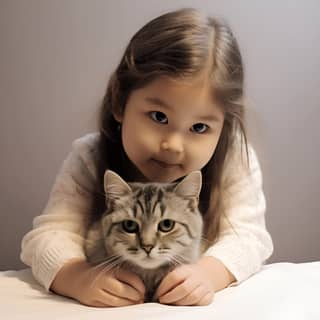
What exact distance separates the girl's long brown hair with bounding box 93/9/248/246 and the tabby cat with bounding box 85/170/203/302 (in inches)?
7.5

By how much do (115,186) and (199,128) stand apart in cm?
22

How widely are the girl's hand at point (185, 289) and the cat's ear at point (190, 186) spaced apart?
0.41 feet

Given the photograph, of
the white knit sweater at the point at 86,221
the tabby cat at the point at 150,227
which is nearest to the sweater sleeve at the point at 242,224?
the white knit sweater at the point at 86,221

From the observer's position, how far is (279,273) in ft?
3.49

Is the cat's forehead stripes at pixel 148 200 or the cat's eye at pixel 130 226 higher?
the cat's forehead stripes at pixel 148 200

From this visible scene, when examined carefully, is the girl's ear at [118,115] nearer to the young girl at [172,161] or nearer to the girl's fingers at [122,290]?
the young girl at [172,161]

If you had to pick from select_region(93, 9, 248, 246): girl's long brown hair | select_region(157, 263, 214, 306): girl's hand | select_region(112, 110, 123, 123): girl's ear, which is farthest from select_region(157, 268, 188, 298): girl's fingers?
select_region(112, 110, 123, 123): girl's ear

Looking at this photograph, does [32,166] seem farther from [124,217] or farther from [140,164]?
[124,217]

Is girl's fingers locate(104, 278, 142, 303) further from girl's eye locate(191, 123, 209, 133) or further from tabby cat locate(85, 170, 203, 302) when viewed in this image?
girl's eye locate(191, 123, 209, 133)

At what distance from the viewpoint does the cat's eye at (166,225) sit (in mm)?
875

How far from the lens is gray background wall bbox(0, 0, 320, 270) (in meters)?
1.39

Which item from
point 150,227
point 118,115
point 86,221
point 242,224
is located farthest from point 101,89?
point 150,227

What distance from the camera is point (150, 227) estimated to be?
0.86m

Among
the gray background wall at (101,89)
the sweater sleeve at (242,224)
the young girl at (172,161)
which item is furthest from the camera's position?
the gray background wall at (101,89)
